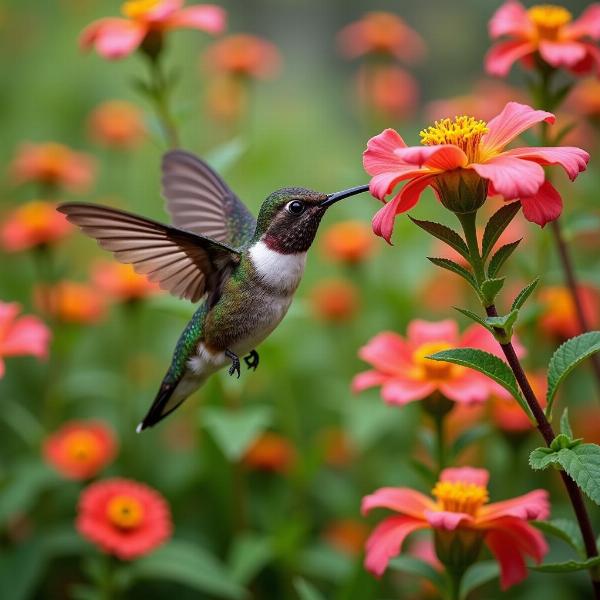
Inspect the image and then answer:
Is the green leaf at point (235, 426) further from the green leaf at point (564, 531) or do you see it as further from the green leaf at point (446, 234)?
the green leaf at point (446, 234)

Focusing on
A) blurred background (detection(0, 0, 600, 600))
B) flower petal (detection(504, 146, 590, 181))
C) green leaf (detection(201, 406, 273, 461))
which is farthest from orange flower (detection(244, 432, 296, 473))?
flower petal (detection(504, 146, 590, 181))

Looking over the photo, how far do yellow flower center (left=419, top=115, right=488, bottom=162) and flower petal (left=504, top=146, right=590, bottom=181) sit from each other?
6cm

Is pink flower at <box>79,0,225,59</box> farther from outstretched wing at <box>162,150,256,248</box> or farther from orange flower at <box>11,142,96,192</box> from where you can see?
orange flower at <box>11,142,96,192</box>

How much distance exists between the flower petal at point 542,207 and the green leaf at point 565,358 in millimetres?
136

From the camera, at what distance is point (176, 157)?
4.52ft

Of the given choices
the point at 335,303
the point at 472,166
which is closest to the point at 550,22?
the point at 472,166

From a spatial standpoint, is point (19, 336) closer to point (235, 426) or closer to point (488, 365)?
point (235, 426)

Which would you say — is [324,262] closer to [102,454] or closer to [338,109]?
[102,454]

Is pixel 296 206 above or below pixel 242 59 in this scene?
below

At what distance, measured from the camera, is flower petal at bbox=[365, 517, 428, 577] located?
1.11m

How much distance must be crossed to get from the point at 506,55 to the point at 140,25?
0.63 m

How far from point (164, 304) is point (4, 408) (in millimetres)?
779

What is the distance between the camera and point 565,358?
0.97m

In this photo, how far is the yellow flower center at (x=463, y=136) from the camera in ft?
3.20
